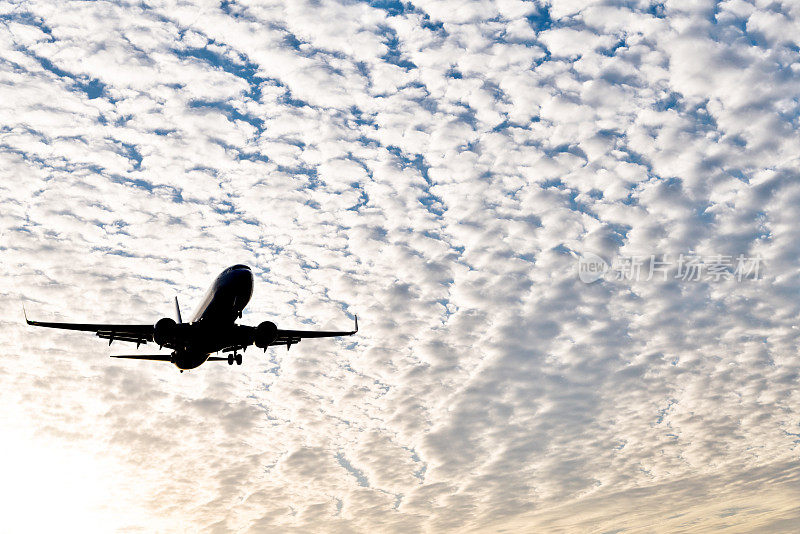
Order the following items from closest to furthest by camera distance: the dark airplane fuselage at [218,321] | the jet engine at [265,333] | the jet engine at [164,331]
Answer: the dark airplane fuselage at [218,321]
the jet engine at [164,331]
the jet engine at [265,333]

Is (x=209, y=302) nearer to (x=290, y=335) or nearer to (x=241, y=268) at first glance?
(x=241, y=268)

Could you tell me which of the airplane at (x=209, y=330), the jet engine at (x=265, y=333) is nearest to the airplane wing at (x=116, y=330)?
the airplane at (x=209, y=330)

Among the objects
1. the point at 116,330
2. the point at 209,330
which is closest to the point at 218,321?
the point at 209,330

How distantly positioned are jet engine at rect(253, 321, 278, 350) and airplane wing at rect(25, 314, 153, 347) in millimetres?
10213

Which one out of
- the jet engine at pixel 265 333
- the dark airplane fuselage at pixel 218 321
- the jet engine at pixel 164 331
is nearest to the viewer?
the dark airplane fuselage at pixel 218 321

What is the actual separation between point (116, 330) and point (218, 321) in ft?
35.7

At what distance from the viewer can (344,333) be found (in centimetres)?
7769

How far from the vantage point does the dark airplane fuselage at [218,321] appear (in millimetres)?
59594

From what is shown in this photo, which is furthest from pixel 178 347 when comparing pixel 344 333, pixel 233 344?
pixel 344 333

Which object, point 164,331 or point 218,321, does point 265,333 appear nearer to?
point 218,321

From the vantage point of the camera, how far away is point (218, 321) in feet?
209

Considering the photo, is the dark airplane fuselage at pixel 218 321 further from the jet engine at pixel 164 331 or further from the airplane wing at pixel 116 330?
the airplane wing at pixel 116 330

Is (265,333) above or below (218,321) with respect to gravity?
above

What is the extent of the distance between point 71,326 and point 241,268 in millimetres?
17325
